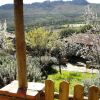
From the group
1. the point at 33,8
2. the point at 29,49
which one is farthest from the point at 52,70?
the point at 33,8

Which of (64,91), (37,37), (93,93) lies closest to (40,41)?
(37,37)

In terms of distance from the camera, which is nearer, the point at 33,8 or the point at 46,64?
the point at 46,64

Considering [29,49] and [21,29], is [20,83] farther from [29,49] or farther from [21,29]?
[29,49]

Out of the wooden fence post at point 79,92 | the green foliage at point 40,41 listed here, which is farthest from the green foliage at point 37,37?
the wooden fence post at point 79,92

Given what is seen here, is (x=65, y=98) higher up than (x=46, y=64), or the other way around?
(x=65, y=98)

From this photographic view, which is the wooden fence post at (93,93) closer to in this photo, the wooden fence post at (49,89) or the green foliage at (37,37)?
the wooden fence post at (49,89)

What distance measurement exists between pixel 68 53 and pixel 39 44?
9.44 ft

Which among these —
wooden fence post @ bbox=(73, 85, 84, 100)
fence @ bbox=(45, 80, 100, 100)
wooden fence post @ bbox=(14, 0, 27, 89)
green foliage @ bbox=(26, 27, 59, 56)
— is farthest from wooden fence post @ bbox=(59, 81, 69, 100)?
green foliage @ bbox=(26, 27, 59, 56)

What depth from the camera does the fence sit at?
365 centimetres

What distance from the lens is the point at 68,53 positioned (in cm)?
2703

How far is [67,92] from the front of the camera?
380 centimetres

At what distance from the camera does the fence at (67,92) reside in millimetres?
3652

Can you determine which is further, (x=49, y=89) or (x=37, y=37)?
(x=37, y=37)

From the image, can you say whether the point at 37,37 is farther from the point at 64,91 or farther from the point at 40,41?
the point at 64,91
